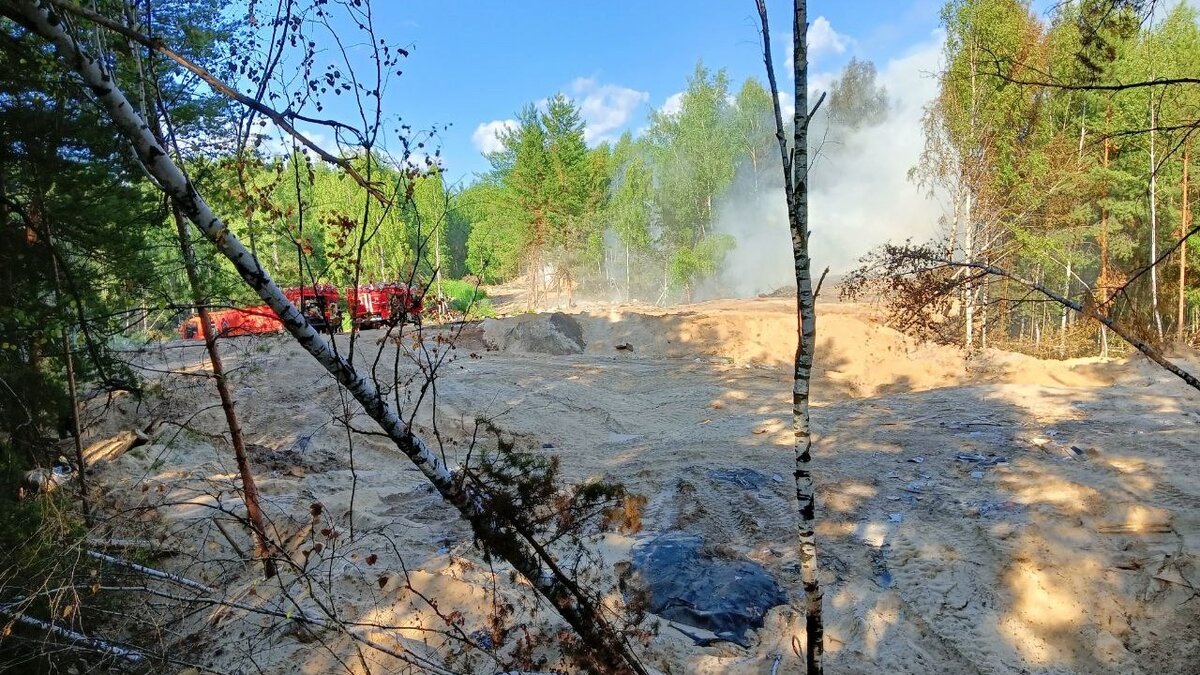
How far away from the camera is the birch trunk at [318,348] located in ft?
6.56

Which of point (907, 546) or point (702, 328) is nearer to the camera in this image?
point (907, 546)

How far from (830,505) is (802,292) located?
4691 mm

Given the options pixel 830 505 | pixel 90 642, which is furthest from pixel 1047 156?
pixel 90 642

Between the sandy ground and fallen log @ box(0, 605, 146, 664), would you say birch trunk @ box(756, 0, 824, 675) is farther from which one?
fallen log @ box(0, 605, 146, 664)

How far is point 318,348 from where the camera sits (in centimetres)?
249

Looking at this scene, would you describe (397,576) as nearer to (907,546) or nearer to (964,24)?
(907,546)

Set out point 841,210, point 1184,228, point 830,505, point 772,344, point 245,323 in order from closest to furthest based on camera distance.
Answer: point 245,323 → point 830,505 → point 1184,228 → point 772,344 → point 841,210

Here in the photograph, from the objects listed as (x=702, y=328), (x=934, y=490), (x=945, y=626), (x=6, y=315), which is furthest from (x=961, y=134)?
(x=6, y=315)

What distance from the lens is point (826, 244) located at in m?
45.0

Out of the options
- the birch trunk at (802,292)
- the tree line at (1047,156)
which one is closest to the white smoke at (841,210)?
the tree line at (1047,156)

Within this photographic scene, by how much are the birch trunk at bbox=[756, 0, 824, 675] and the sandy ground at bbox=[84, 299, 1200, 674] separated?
1.27 m

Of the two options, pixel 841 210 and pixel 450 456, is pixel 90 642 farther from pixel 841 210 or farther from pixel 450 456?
pixel 841 210

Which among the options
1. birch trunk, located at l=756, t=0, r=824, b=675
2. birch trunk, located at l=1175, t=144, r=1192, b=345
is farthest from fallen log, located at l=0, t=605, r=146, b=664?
birch trunk, located at l=1175, t=144, r=1192, b=345

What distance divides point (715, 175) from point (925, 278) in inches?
1321
